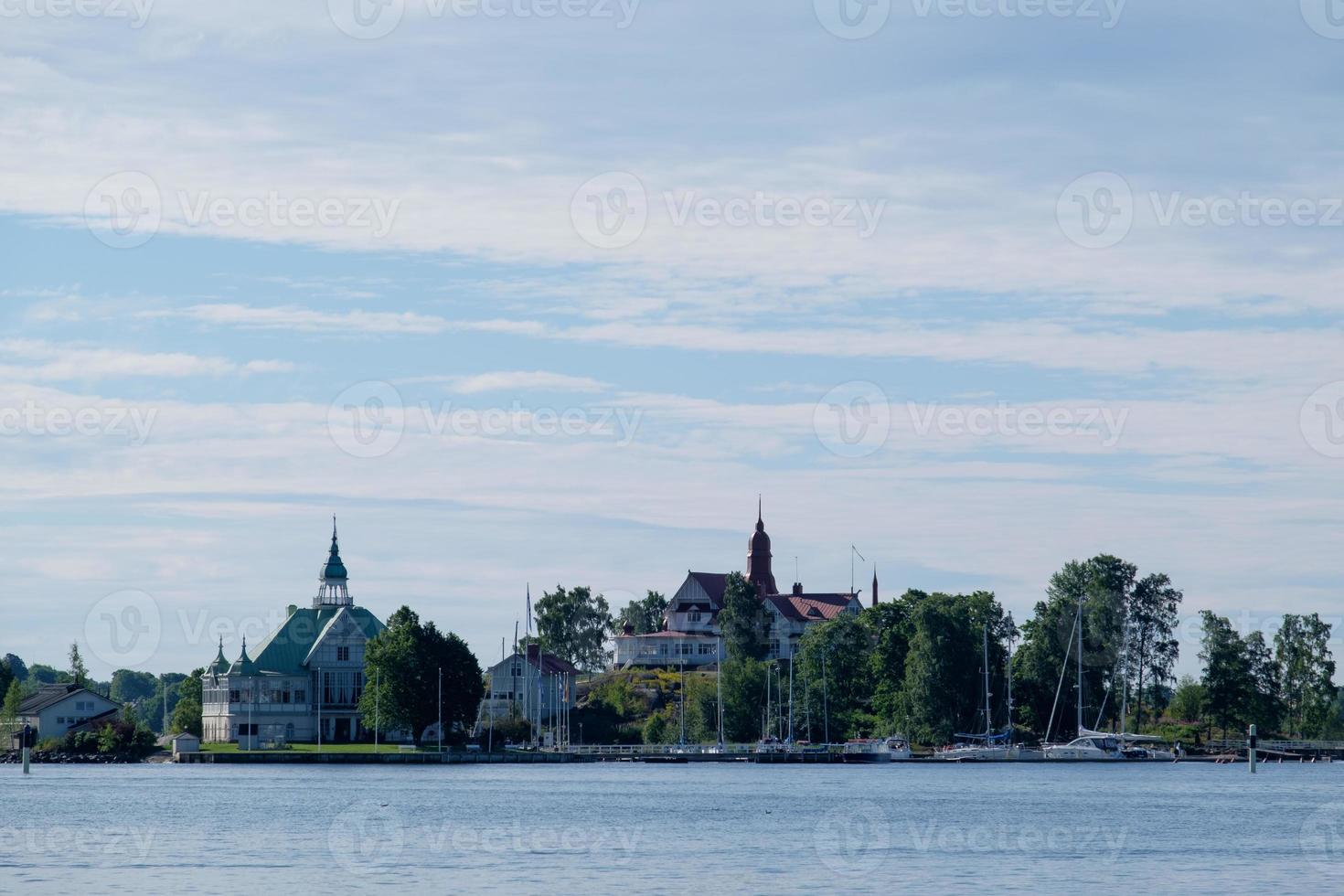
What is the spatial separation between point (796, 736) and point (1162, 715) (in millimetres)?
32621

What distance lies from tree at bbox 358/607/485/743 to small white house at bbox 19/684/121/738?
39.4 meters

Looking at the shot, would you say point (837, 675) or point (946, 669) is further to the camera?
point (837, 675)

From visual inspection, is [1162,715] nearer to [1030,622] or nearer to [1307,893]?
[1030,622]

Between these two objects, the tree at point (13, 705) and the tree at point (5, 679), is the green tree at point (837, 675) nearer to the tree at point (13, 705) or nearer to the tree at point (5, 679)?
the tree at point (13, 705)

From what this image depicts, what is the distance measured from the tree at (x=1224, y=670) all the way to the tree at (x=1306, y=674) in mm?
5678

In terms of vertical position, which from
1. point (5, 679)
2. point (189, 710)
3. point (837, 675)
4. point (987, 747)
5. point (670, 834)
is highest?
point (5, 679)

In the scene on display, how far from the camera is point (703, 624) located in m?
196

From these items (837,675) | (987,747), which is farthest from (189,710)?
(987,747)

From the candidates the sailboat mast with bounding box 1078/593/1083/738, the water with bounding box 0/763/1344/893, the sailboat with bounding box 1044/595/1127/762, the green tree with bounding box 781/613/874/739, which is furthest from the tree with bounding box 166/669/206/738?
the sailboat mast with bounding box 1078/593/1083/738

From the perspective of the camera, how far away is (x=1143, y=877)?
197 ft

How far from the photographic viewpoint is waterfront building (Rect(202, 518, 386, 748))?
155750 mm

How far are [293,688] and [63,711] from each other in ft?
87.4

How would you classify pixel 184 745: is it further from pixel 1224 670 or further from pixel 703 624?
pixel 1224 670

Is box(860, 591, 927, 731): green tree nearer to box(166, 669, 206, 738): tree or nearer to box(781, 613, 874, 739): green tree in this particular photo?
box(781, 613, 874, 739): green tree
